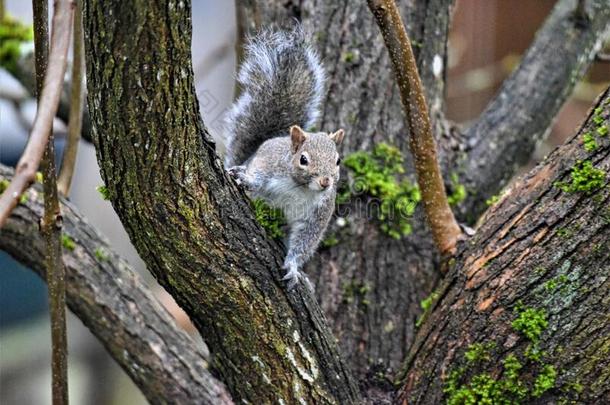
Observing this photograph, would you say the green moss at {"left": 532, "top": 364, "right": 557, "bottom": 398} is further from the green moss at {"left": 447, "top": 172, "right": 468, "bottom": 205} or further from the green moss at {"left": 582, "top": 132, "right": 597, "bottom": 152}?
the green moss at {"left": 447, "top": 172, "right": 468, "bottom": 205}

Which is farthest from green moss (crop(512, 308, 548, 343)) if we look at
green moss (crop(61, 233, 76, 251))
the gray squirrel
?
green moss (crop(61, 233, 76, 251))

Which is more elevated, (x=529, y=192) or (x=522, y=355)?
(x=529, y=192)

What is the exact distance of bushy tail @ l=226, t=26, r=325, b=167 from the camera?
1.99m

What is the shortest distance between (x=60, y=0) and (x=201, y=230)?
595mm

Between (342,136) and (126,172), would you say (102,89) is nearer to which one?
(126,172)

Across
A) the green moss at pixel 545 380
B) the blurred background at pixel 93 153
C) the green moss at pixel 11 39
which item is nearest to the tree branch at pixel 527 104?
the green moss at pixel 545 380

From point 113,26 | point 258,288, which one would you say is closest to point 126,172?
point 113,26

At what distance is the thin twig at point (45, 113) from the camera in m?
0.85

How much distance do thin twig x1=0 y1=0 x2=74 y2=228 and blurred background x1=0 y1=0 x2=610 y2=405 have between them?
9.99 feet

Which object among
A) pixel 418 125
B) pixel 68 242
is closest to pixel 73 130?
pixel 68 242

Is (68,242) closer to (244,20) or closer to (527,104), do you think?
(244,20)

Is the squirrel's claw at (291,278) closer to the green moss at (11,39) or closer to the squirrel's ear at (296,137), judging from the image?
the squirrel's ear at (296,137)

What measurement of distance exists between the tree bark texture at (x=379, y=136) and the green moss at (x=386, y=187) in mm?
30

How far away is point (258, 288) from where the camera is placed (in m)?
1.57
